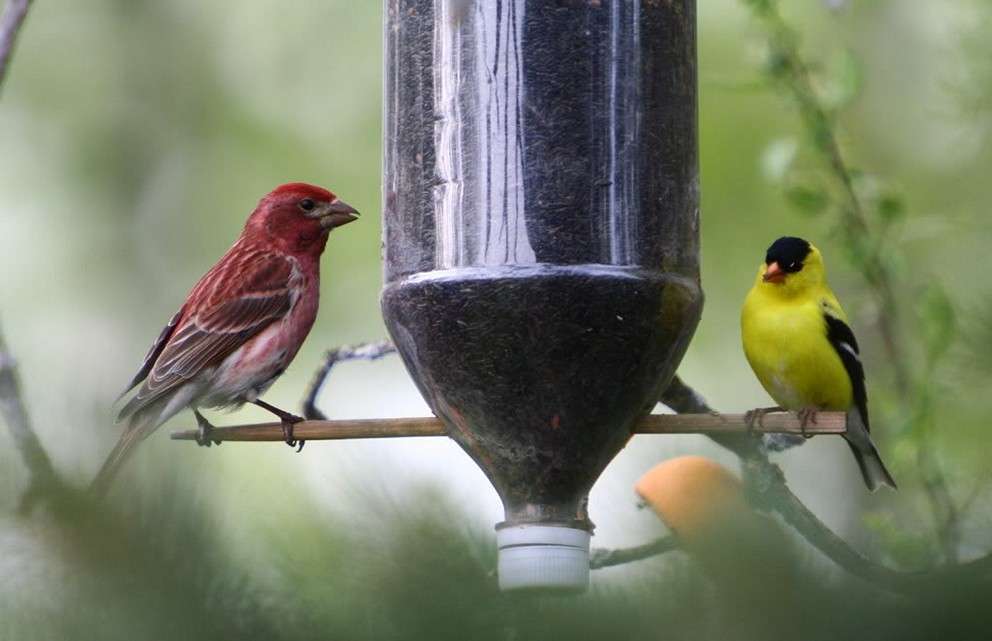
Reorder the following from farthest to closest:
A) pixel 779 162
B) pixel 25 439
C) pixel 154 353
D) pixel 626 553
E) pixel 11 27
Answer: pixel 154 353, pixel 779 162, pixel 11 27, pixel 626 553, pixel 25 439

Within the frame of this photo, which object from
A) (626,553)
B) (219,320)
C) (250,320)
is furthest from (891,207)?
(219,320)

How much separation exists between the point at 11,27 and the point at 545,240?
4.78ft

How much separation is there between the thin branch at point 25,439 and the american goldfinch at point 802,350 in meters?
3.24

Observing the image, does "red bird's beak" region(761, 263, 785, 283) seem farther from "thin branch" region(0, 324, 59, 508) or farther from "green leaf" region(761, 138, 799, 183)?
"thin branch" region(0, 324, 59, 508)

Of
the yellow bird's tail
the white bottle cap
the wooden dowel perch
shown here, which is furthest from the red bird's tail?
the yellow bird's tail

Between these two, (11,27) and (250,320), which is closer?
(11,27)

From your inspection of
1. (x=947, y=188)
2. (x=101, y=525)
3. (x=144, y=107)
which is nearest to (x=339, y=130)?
(x=144, y=107)

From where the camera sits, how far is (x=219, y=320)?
5836mm

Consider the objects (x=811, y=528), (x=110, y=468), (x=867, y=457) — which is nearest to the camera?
(x=110, y=468)

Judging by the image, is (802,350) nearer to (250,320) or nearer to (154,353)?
(250,320)

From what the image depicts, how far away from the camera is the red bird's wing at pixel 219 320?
560 cm

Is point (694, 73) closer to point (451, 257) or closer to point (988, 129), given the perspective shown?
point (451, 257)

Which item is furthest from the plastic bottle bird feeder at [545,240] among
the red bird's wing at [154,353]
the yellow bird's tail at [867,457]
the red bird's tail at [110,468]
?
the red bird's tail at [110,468]

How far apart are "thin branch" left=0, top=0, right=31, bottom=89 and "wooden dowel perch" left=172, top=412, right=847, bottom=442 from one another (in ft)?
3.36
